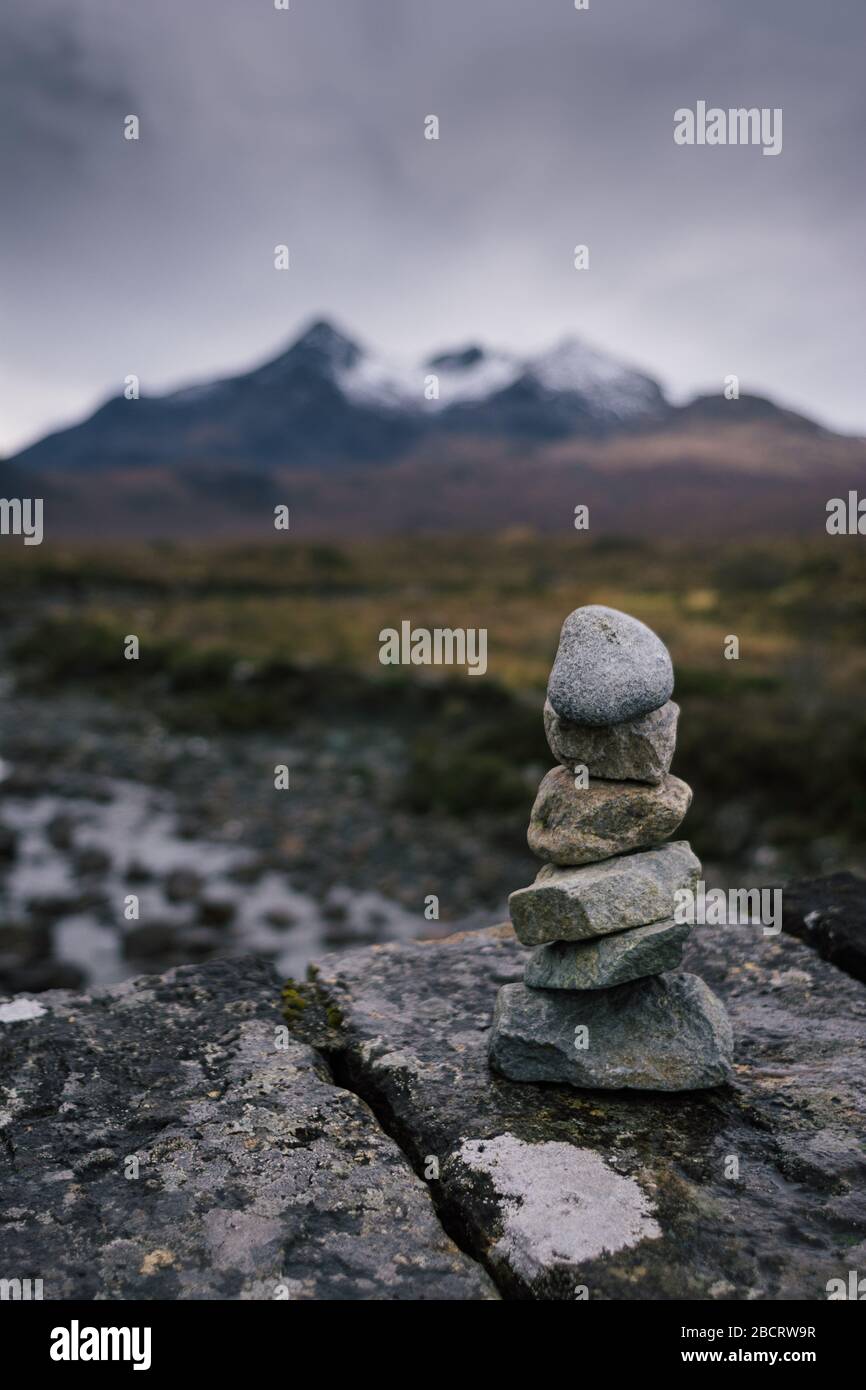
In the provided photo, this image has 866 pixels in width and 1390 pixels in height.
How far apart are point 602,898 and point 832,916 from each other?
1.90 meters

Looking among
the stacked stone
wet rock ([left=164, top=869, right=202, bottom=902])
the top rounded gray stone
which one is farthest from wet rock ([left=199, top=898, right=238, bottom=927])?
the top rounded gray stone

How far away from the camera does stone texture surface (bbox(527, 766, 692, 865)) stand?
12.7ft

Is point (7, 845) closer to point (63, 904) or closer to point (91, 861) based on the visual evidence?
point (91, 861)

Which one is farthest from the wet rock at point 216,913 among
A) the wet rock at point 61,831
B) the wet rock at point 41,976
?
the wet rock at point 61,831

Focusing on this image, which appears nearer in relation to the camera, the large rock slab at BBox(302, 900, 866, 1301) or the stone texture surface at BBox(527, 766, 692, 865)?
the large rock slab at BBox(302, 900, 866, 1301)

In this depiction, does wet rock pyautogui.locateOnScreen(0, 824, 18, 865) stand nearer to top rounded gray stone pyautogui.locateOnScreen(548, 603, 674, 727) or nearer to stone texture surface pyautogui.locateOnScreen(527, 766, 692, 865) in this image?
stone texture surface pyautogui.locateOnScreen(527, 766, 692, 865)

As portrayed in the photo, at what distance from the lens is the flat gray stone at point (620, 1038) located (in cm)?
370

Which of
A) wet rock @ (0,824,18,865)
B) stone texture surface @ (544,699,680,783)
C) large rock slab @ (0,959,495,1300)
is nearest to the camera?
large rock slab @ (0,959,495,1300)

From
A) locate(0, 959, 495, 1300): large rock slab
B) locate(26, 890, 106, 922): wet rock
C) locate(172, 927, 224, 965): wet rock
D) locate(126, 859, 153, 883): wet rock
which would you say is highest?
locate(0, 959, 495, 1300): large rock slab

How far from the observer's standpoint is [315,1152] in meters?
3.30

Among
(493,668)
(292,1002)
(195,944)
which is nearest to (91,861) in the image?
(195,944)

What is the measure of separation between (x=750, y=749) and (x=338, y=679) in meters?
10.9

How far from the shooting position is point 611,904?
370cm

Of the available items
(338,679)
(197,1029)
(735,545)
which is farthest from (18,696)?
(735,545)
